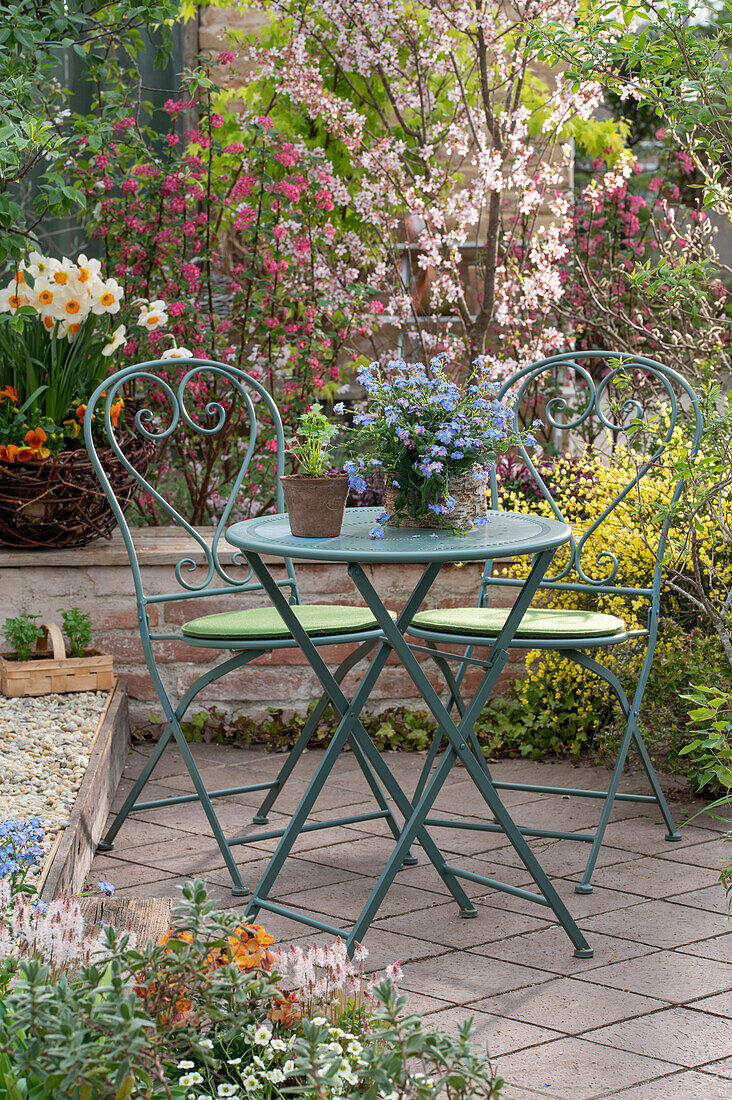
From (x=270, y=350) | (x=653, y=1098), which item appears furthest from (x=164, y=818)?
(x=270, y=350)

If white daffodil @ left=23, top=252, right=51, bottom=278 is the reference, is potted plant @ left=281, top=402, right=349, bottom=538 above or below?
below

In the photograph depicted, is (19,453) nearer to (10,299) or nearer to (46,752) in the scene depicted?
(10,299)

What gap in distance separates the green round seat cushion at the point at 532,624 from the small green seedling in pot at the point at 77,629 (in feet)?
3.76

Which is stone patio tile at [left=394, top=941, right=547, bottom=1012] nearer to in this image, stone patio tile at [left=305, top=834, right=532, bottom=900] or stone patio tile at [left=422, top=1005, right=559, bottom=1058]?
stone patio tile at [left=422, top=1005, right=559, bottom=1058]

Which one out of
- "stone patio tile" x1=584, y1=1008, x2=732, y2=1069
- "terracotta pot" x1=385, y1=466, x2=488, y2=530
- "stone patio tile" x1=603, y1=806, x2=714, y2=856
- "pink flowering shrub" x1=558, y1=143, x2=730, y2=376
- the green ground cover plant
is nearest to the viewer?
the green ground cover plant

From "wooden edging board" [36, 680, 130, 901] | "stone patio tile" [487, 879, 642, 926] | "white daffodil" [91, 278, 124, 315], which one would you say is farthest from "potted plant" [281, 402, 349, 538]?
"white daffodil" [91, 278, 124, 315]

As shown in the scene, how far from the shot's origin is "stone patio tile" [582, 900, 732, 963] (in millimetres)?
2322

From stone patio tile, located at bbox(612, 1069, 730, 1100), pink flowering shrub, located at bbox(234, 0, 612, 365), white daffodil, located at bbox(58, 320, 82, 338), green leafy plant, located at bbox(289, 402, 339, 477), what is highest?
pink flowering shrub, located at bbox(234, 0, 612, 365)

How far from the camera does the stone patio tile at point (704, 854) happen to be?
8.88 feet

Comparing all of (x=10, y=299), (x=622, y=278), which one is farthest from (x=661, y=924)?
(x=622, y=278)

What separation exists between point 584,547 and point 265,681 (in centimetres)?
106

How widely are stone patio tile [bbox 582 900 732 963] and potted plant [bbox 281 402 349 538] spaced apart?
3.16 feet

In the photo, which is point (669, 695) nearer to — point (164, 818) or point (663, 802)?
point (663, 802)

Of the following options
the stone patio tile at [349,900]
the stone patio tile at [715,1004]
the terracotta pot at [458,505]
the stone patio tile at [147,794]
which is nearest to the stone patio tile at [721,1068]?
the stone patio tile at [715,1004]
